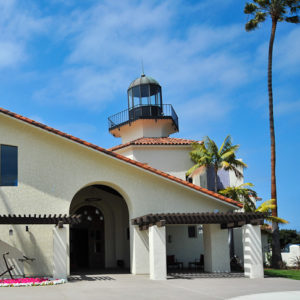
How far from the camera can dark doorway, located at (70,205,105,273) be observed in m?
25.0

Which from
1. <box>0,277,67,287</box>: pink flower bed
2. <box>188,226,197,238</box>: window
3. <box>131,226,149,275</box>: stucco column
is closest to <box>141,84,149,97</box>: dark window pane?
<box>188,226,197,238</box>: window

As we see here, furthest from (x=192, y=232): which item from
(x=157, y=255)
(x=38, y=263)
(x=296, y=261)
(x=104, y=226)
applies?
(x=38, y=263)

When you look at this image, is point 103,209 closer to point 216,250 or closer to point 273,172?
point 216,250

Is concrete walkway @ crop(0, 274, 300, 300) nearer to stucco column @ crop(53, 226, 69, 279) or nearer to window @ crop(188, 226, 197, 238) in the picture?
stucco column @ crop(53, 226, 69, 279)

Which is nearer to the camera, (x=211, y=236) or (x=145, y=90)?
(x=211, y=236)

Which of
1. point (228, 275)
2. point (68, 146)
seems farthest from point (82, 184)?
point (228, 275)

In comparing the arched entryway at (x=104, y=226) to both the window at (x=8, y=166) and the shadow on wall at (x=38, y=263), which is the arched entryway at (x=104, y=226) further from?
the window at (x=8, y=166)

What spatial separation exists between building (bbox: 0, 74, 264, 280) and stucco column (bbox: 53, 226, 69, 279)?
0.04m

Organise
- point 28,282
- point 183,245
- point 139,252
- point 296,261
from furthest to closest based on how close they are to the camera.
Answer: point 296,261 → point 183,245 → point 139,252 → point 28,282

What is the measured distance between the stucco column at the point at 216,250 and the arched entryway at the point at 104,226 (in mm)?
5074

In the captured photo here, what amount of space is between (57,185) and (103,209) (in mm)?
5893

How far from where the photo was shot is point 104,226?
81.8 ft

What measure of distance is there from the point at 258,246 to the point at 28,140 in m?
10.9

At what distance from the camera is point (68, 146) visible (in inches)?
787
